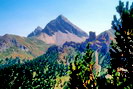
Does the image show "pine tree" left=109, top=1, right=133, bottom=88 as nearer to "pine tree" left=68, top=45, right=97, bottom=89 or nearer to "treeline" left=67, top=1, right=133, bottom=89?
"treeline" left=67, top=1, right=133, bottom=89

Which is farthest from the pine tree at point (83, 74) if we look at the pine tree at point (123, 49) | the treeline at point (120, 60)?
the pine tree at point (123, 49)

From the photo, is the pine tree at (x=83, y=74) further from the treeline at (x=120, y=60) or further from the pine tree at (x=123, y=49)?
the pine tree at (x=123, y=49)

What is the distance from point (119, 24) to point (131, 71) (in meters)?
4.76

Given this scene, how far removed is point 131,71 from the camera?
19.8m

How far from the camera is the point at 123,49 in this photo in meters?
20.5

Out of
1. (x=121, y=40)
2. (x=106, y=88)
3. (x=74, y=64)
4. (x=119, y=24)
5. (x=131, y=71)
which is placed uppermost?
(x=119, y=24)

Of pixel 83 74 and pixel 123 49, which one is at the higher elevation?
pixel 123 49

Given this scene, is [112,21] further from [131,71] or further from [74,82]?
[74,82]

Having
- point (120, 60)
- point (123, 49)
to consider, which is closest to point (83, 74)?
point (120, 60)

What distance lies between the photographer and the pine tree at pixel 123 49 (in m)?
19.9

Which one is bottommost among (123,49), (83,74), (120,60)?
(83,74)

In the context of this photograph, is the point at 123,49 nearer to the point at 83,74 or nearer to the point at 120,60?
the point at 120,60

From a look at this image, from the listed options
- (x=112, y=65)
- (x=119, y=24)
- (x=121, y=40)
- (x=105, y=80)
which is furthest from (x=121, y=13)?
(x=105, y=80)

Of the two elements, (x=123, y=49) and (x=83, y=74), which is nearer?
(x=123, y=49)
